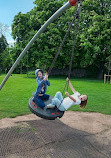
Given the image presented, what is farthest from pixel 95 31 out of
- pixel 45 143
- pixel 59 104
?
pixel 45 143

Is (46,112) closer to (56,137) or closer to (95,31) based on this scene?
(56,137)

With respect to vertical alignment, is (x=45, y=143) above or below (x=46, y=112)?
below

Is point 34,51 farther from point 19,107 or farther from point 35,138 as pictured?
point 35,138

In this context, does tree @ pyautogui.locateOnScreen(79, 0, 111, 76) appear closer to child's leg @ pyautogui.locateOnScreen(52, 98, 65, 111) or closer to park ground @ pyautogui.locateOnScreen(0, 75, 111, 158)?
park ground @ pyautogui.locateOnScreen(0, 75, 111, 158)

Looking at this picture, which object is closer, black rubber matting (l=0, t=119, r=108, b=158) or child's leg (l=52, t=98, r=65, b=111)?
black rubber matting (l=0, t=119, r=108, b=158)

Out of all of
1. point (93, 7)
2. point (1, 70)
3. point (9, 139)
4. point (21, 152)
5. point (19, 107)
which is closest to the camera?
point (21, 152)

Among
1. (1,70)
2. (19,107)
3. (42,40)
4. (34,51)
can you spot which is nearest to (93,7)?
(42,40)

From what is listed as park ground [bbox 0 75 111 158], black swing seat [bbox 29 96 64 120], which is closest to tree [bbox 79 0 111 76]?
park ground [bbox 0 75 111 158]

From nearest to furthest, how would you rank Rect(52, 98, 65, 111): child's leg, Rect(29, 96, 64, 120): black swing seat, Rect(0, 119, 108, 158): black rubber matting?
Rect(0, 119, 108, 158): black rubber matting
Rect(29, 96, 64, 120): black swing seat
Rect(52, 98, 65, 111): child's leg

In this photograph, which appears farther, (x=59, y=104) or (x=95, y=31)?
(x=95, y=31)

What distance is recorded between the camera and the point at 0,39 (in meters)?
42.8

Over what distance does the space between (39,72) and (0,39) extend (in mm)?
41638

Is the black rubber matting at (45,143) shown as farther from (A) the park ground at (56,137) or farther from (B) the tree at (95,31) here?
(B) the tree at (95,31)

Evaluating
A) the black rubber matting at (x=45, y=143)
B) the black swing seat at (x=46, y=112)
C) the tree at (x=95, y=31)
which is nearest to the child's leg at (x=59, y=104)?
the black swing seat at (x=46, y=112)
